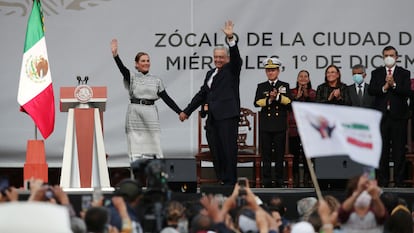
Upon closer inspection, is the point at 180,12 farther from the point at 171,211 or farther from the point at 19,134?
the point at 171,211

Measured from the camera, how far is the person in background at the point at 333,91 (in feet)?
44.6

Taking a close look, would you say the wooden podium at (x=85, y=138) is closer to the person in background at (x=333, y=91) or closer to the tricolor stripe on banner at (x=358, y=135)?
the person in background at (x=333, y=91)

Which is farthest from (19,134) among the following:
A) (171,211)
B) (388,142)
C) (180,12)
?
(171,211)

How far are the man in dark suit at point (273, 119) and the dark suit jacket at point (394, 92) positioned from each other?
3.16 ft

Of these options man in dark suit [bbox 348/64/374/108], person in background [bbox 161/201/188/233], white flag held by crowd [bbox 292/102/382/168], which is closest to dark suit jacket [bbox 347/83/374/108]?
man in dark suit [bbox 348/64/374/108]

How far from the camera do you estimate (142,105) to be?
44.3 ft

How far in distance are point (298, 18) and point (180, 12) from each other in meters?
1.47

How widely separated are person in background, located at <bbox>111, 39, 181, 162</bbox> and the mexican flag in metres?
0.83

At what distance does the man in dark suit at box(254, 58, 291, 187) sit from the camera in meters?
13.7

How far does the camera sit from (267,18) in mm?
15617

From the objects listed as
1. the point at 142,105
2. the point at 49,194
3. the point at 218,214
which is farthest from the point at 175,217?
the point at 142,105

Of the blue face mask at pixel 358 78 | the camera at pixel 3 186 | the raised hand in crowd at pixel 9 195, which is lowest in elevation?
the raised hand in crowd at pixel 9 195

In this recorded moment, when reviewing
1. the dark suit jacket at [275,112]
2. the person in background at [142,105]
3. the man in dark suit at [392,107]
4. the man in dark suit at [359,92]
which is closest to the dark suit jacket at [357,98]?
the man in dark suit at [359,92]

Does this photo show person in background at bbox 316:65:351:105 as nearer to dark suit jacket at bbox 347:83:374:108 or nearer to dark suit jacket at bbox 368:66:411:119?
dark suit jacket at bbox 347:83:374:108
